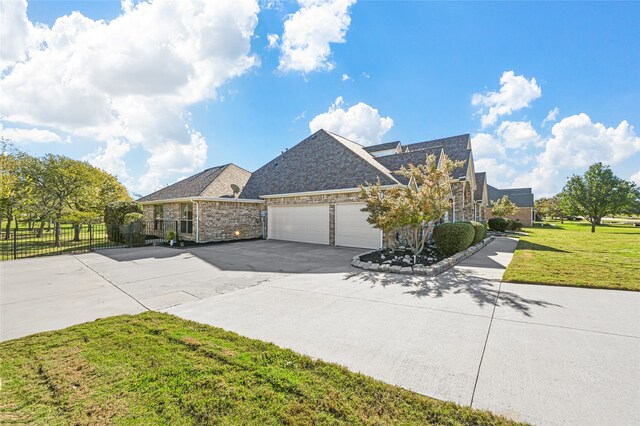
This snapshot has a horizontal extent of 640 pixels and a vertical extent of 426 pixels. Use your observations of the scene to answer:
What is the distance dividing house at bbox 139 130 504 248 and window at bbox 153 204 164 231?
77mm

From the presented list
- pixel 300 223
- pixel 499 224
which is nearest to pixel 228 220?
pixel 300 223

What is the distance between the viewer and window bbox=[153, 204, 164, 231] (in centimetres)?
1924

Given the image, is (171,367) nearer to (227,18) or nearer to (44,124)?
(227,18)

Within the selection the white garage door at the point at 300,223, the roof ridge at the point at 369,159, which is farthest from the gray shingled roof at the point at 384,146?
the white garage door at the point at 300,223

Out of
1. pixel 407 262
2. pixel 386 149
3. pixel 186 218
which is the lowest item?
pixel 407 262

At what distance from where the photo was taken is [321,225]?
1496 cm

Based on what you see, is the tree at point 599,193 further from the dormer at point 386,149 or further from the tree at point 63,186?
the tree at point 63,186

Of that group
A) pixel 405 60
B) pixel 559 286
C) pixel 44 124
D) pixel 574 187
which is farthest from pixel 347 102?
pixel 574 187

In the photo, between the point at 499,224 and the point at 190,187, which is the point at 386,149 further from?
the point at 190,187

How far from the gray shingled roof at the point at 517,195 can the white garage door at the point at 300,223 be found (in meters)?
35.6

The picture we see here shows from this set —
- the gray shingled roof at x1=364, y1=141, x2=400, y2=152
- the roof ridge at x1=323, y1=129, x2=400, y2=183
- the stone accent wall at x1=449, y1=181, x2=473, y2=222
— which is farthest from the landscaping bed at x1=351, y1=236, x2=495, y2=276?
the gray shingled roof at x1=364, y1=141, x2=400, y2=152

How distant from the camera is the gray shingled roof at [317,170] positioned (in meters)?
14.4

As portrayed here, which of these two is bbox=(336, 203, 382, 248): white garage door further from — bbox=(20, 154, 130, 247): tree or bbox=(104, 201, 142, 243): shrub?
bbox=(20, 154, 130, 247): tree

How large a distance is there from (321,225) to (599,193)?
2937 centimetres
